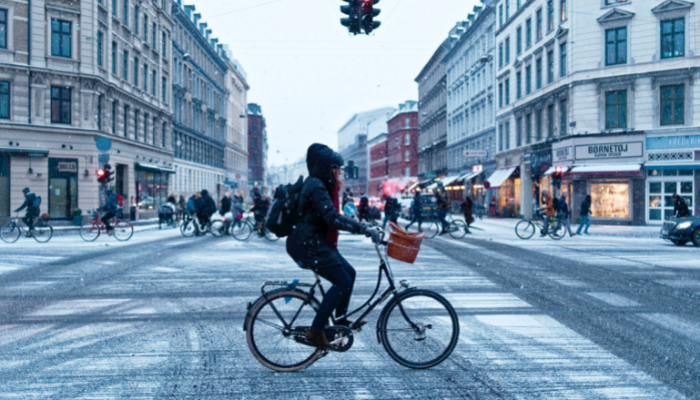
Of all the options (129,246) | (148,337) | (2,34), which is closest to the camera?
(148,337)

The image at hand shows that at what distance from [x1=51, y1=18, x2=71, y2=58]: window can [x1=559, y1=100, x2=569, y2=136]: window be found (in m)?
26.3

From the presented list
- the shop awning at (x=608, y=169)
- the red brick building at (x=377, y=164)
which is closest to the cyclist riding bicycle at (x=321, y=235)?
the shop awning at (x=608, y=169)

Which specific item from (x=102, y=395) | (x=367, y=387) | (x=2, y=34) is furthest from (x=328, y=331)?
(x=2, y=34)

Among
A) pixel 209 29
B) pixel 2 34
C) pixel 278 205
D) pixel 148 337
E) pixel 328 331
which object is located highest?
pixel 209 29

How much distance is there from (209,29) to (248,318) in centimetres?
6396

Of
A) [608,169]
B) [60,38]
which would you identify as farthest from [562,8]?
[60,38]

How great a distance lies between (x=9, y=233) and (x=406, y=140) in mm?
78297

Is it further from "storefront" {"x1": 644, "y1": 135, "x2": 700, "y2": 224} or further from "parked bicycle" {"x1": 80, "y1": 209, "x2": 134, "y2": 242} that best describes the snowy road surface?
"storefront" {"x1": 644, "y1": 135, "x2": 700, "y2": 224}

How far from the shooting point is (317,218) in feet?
14.7

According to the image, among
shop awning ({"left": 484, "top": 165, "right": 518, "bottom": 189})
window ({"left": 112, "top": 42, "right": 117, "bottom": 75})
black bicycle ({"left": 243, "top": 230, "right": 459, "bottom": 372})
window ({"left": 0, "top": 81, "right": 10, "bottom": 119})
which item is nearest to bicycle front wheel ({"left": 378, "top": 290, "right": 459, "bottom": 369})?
black bicycle ({"left": 243, "top": 230, "right": 459, "bottom": 372})

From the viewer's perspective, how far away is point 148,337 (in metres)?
5.96

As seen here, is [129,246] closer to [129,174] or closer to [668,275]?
[668,275]

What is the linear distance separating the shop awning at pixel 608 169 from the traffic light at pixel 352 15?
846 inches

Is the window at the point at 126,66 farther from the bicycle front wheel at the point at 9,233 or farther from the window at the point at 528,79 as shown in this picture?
the window at the point at 528,79
